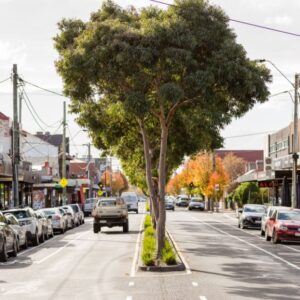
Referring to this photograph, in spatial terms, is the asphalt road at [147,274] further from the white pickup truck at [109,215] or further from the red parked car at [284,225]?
the white pickup truck at [109,215]

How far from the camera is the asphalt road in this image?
15359 millimetres

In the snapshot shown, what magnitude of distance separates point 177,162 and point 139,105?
16.5 metres

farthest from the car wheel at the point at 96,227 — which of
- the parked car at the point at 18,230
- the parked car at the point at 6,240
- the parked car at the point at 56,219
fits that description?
the parked car at the point at 6,240

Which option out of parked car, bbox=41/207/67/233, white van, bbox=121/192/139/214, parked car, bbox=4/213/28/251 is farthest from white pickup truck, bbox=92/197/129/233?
white van, bbox=121/192/139/214

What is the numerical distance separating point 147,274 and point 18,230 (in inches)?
416

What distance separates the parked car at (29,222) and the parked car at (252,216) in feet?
53.8

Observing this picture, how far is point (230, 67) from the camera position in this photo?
20359mm

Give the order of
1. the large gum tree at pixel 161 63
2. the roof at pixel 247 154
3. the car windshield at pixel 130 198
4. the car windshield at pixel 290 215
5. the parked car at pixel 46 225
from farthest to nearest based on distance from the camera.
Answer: the roof at pixel 247 154
the car windshield at pixel 130 198
the parked car at pixel 46 225
the car windshield at pixel 290 215
the large gum tree at pixel 161 63

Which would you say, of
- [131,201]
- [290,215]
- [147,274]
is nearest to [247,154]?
[131,201]

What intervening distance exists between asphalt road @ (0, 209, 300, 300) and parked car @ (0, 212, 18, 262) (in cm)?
42

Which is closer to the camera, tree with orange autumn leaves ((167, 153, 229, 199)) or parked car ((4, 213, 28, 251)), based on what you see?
parked car ((4, 213, 28, 251))

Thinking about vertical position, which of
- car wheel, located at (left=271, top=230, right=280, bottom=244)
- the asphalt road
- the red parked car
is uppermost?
the red parked car

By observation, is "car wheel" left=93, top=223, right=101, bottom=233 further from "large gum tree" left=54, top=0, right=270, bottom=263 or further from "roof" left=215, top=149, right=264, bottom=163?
"roof" left=215, top=149, right=264, bottom=163

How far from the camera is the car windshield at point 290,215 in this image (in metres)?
31.8
